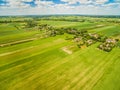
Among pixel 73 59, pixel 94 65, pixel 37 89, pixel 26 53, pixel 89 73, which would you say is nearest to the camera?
pixel 37 89

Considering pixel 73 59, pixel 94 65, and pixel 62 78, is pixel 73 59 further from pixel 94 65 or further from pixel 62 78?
pixel 62 78

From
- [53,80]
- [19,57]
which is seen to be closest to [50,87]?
[53,80]

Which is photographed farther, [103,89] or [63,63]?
[63,63]

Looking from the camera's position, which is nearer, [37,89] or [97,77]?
[37,89]

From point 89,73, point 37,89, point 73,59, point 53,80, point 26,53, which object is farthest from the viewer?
point 26,53

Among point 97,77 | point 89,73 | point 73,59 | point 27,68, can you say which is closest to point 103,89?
point 97,77

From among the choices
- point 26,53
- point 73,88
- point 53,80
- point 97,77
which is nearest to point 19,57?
point 26,53

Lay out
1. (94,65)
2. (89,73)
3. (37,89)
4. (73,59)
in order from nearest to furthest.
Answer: (37,89)
(89,73)
(94,65)
(73,59)

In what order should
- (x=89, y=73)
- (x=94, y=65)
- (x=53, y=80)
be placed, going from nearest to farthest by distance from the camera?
(x=53, y=80) → (x=89, y=73) → (x=94, y=65)

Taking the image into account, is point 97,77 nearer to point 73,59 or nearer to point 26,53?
point 73,59
